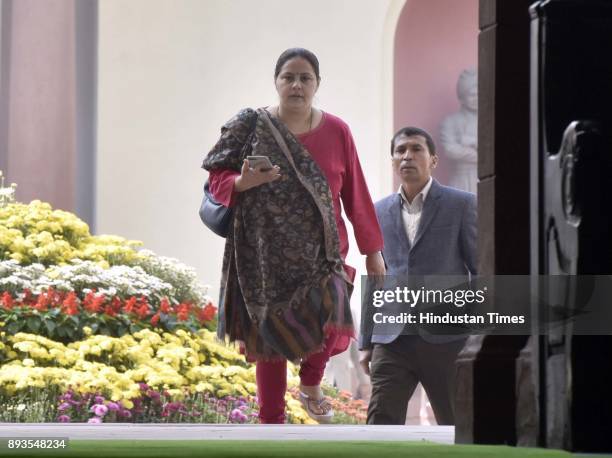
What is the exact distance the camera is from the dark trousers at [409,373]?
6.87 metres

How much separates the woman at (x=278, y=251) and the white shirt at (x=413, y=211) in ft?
3.21

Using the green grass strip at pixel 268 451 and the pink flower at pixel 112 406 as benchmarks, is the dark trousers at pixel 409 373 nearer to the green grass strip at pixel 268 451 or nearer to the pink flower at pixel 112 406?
the pink flower at pixel 112 406

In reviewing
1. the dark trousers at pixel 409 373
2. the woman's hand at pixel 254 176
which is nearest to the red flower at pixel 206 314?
the dark trousers at pixel 409 373

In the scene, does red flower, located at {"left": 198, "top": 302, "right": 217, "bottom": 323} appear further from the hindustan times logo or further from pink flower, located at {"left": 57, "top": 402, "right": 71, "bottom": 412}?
the hindustan times logo

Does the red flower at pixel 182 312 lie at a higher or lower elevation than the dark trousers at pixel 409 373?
higher

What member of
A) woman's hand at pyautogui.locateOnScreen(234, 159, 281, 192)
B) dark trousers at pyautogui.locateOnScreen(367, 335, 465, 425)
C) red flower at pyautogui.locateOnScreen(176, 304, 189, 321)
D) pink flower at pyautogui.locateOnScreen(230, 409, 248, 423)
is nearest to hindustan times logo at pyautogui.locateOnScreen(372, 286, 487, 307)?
dark trousers at pyautogui.locateOnScreen(367, 335, 465, 425)

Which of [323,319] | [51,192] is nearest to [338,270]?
[323,319]

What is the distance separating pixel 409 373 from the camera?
6934 mm

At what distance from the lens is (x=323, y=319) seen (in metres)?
6.15

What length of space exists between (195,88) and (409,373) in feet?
27.2

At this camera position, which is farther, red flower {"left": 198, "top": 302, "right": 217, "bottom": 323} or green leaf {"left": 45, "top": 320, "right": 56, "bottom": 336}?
red flower {"left": 198, "top": 302, "right": 217, "bottom": 323}

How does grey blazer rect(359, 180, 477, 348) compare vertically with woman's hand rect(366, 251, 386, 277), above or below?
above

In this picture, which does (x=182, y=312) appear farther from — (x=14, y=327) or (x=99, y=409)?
(x=99, y=409)

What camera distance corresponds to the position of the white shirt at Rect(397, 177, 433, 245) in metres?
7.28
